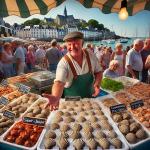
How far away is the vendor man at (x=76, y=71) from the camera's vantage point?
275 cm

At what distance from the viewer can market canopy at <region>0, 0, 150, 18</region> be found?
4.96 meters

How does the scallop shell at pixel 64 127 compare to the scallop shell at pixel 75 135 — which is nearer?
the scallop shell at pixel 75 135

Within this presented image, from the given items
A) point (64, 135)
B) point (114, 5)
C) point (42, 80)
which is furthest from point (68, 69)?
point (114, 5)

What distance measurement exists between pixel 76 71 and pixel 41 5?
2.58 metres

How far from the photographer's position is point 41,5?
5.02 meters

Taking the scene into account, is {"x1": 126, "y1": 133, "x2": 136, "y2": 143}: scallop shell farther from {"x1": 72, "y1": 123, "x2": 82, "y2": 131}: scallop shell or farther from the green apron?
A: the green apron

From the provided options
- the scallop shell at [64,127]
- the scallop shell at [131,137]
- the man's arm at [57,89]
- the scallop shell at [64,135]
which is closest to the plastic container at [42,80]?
the man's arm at [57,89]

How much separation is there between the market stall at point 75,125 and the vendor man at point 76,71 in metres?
0.22

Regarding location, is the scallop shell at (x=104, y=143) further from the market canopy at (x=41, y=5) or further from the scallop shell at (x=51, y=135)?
the market canopy at (x=41, y=5)

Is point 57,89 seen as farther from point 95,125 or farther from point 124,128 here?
point 124,128

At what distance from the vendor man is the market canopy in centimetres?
220

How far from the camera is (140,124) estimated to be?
2.39 meters

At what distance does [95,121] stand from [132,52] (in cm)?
293

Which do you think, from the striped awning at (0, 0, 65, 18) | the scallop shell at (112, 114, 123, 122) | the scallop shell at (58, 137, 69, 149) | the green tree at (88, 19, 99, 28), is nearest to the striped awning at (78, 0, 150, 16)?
the striped awning at (0, 0, 65, 18)
